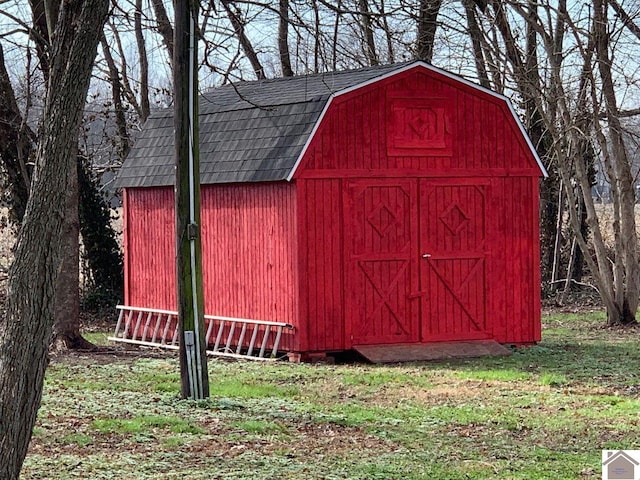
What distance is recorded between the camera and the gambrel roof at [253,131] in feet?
50.2

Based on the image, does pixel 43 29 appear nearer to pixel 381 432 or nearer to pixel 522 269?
pixel 522 269

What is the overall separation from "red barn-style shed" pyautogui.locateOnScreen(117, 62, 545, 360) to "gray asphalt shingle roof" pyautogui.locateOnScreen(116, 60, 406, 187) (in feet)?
0.10

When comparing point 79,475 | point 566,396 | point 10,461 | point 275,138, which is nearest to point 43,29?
point 275,138

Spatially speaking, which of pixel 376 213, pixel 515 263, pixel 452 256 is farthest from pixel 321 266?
pixel 515 263

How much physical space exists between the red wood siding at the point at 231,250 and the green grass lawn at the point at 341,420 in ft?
3.84

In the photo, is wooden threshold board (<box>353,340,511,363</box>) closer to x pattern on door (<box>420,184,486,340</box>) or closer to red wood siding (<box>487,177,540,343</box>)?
x pattern on door (<box>420,184,486,340</box>)

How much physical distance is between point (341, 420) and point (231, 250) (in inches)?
248

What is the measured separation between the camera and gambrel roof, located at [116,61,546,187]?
15.3 metres

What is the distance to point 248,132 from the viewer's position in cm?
1636

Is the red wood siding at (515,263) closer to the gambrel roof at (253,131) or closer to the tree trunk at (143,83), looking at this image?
the gambrel roof at (253,131)

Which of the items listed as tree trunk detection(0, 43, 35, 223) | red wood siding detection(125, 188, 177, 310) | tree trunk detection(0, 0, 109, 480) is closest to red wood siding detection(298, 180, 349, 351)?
red wood siding detection(125, 188, 177, 310)

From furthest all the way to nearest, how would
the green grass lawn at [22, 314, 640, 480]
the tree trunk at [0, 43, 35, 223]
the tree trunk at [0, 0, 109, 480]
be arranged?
the tree trunk at [0, 43, 35, 223] < the green grass lawn at [22, 314, 640, 480] < the tree trunk at [0, 0, 109, 480]

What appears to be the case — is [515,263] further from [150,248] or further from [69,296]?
[69,296]

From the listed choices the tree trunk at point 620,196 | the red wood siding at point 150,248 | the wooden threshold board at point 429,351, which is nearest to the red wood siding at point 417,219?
the wooden threshold board at point 429,351
